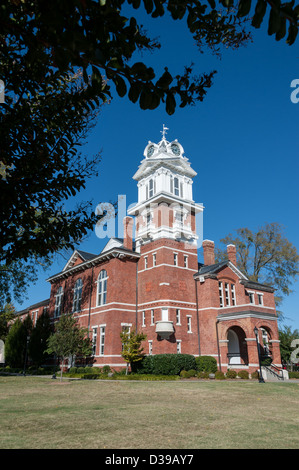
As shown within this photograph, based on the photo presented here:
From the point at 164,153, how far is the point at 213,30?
31239 mm

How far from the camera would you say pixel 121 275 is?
3130cm

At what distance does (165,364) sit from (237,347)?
9.93 m

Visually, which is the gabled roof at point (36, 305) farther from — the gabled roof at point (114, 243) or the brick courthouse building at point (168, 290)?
the gabled roof at point (114, 243)

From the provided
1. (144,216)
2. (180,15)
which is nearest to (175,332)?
(144,216)

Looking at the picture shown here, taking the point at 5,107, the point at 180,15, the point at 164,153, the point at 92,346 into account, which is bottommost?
the point at 92,346

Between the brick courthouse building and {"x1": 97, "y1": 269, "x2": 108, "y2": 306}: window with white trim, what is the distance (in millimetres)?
101

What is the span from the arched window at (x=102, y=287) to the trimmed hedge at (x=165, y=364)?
7.11 metres

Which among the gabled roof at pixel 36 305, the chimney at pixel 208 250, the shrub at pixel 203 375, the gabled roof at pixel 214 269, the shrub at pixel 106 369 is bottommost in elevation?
the shrub at pixel 203 375

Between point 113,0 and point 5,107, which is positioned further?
point 5,107

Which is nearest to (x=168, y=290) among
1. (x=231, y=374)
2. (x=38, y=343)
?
(x=231, y=374)

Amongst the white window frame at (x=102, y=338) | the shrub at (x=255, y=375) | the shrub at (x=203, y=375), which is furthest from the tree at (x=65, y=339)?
the shrub at (x=255, y=375)

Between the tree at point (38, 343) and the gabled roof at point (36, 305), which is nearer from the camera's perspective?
the tree at point (38, 343)

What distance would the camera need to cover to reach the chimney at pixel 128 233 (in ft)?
113
